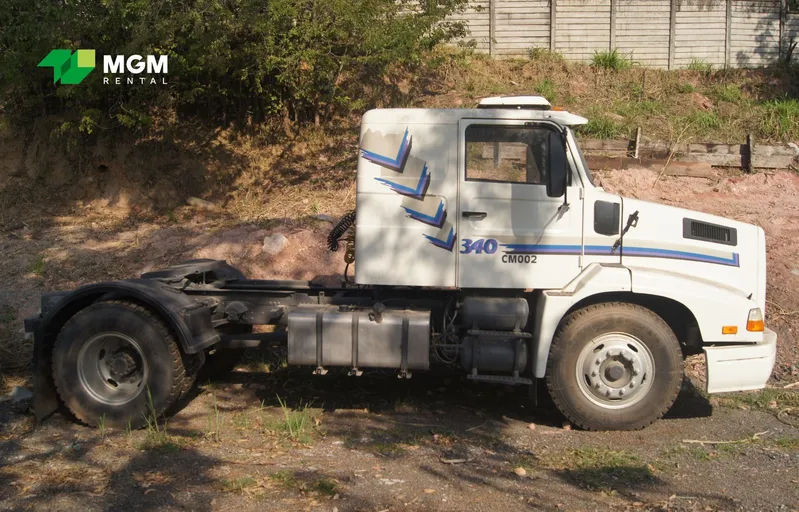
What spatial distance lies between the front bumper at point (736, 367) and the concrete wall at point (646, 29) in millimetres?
11546

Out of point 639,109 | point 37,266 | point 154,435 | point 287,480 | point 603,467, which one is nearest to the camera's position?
point 287,480

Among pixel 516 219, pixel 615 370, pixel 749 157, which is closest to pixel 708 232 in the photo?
pixel 615 370

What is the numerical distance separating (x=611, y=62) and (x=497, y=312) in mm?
11396

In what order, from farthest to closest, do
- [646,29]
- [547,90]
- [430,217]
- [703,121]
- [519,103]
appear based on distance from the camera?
[646,29] → [547,90] → [703,121] → [519,103] → [430,217]

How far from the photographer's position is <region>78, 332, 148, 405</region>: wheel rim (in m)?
6.85

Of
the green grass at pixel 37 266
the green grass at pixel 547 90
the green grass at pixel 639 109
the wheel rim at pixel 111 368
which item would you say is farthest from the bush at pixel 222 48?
the wheel rim at pixel 111 368

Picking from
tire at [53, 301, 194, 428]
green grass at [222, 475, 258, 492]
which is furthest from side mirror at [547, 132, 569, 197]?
tire at [53, 301, 194, 428]

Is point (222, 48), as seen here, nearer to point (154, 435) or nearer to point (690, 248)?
point (154, 435)

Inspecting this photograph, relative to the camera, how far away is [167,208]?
13.9 m

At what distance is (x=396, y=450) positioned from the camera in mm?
6234

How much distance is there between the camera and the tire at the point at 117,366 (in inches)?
266

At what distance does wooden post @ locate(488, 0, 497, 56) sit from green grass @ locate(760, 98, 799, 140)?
577cm

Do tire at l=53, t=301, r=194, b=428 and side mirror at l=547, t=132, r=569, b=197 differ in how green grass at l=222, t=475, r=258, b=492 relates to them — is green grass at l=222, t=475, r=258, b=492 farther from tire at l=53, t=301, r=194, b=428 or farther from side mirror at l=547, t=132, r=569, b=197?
side mirror at l=547, t=132, r=569, b=197

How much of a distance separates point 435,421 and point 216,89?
31.8 ft
